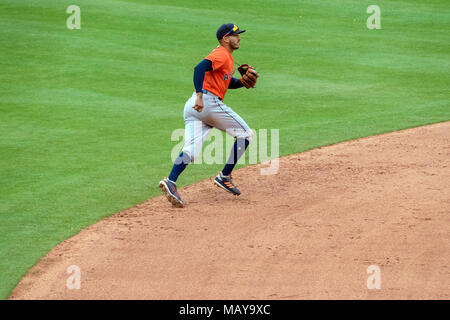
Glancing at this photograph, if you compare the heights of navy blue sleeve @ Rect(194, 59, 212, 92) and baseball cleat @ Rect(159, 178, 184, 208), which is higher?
navy blue sleeve @ Rect(194, 59, 212, 92)

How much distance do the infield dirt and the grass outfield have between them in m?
0.52

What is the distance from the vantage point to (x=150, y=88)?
13031 mm

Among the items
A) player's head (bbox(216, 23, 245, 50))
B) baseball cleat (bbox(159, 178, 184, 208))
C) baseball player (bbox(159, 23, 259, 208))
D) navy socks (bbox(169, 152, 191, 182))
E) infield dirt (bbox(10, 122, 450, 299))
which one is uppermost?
player's head (bbox(216, 23, 245, 50))

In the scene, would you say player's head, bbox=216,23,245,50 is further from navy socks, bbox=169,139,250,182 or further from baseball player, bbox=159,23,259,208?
navy socks, bbox=169,139,250,182

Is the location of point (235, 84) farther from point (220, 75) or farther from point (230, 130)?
point (230, 130)

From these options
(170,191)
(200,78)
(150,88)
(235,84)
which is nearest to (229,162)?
(170,191)

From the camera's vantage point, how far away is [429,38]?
55.4 ft

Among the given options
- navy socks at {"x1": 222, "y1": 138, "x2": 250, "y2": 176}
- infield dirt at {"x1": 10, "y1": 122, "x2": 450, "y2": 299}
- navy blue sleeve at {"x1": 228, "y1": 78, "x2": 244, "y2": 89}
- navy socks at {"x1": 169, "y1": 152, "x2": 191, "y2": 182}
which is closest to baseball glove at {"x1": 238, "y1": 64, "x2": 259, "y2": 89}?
navy blue sleeve at {"x1": 228, "y1": 78, "x2": 244, "y2": 89}

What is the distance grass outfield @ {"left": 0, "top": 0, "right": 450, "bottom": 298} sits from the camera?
26.8 ft

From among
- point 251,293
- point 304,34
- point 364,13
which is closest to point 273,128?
point 251,293
